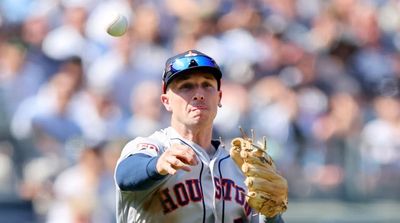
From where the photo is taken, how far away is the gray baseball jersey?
15.2 ft

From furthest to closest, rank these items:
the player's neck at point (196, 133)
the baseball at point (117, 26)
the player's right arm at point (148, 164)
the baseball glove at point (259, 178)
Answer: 1. the baseball at point (117, 26)
2. the player's neck at point (196, 133)
3. the baseball glove at point (259, 178)
4. the player's right arm at point (148, 164)

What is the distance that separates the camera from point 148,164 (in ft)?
14.3

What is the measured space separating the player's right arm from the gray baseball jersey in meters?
0.02

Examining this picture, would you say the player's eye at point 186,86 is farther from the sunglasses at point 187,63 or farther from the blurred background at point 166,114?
the blurred background at point 166,114

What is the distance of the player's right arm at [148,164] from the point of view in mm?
4180

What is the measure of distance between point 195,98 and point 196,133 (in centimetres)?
23

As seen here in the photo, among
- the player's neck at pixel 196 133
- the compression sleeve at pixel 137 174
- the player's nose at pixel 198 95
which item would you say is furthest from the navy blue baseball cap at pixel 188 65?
the compression sleeve at pixel 137 174

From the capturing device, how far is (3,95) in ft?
31.3

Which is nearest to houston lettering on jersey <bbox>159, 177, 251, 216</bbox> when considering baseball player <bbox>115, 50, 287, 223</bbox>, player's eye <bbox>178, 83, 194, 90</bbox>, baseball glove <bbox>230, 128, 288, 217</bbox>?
baseball player <bbox>115, 50, 287, 223</bbox>

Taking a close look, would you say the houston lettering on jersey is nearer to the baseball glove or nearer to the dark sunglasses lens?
the baseball glove

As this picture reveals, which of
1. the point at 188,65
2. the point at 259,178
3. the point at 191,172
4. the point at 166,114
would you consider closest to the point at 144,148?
the point at 191,172

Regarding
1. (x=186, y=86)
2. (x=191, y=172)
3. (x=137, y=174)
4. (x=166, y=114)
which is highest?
(x=166, y=114)

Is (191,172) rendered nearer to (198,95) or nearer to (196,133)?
(196,133)

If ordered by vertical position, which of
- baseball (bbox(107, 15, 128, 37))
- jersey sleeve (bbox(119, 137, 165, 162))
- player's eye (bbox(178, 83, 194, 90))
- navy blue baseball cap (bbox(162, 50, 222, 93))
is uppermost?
baseball (bbox(107, 15, 128, 37))
